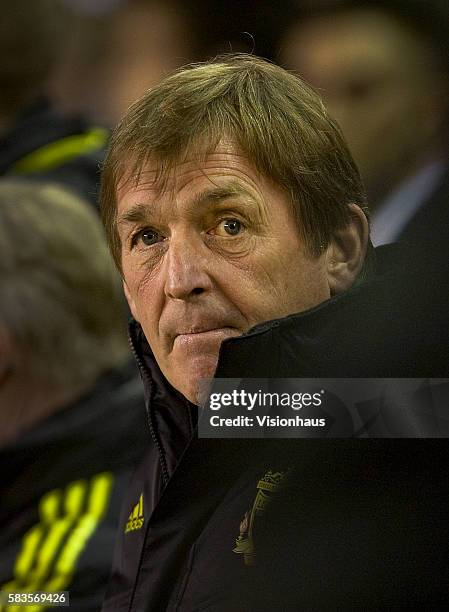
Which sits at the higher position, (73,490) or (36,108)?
(36,108)

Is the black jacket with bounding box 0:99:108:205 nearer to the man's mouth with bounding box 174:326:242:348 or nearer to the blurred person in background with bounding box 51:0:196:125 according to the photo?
the blurred person in background with bounding box 51:0:196:125

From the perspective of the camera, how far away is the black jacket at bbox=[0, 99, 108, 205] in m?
2.26

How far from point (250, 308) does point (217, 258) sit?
2.9 inches

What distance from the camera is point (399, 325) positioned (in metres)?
1.39

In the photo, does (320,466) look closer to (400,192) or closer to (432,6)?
(400,192)

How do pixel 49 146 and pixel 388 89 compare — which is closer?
pixel 388 89

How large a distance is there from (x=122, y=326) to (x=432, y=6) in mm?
767

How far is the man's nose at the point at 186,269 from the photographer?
1.40m

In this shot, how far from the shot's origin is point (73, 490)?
1.89 m

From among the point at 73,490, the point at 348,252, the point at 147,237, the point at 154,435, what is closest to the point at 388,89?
the point at 348,252

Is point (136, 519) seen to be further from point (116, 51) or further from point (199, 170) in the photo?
point (116, 51)

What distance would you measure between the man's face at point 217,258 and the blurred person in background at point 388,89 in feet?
0.62

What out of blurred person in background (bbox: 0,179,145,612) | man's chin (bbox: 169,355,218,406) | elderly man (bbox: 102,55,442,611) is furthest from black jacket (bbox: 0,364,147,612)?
man's chin (bbox: 169,355,218,406)

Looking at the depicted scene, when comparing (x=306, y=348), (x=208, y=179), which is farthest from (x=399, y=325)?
(x=208, y=179)
